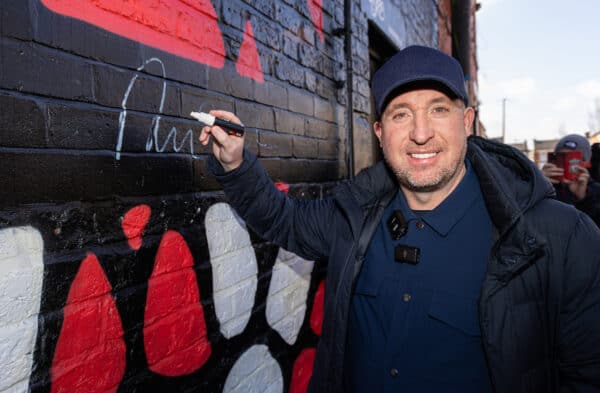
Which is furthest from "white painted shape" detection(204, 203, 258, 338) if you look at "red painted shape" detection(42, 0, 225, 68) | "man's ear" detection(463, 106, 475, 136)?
"man's ear" detection(463, 106, 475, 136)

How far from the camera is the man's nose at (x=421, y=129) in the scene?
1.46m

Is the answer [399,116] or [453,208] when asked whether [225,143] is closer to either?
[399,116]

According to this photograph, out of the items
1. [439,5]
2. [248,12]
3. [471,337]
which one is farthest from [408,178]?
[439,5]

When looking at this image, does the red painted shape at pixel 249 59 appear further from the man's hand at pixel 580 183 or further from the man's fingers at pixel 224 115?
the man's hand at pixel 580 183

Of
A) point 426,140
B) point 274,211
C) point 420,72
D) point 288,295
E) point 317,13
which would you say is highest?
point 317,13

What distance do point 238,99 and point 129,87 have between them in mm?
541

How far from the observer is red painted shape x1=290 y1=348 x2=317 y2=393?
2137mm

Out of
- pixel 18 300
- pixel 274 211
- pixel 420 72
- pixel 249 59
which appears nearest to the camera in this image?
pixel 18 300

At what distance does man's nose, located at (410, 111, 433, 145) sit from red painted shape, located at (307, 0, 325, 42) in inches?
42.6

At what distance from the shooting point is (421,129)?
57.7 inches

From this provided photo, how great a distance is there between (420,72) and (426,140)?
0.79 ft

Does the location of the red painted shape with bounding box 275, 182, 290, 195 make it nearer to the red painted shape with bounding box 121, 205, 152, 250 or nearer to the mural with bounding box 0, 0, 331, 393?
the mural with bounding box 0, 0, 331, 393

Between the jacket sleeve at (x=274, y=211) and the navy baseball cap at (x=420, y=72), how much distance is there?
0.52 m

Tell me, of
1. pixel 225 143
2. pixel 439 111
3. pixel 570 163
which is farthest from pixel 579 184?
pixel 225 143
